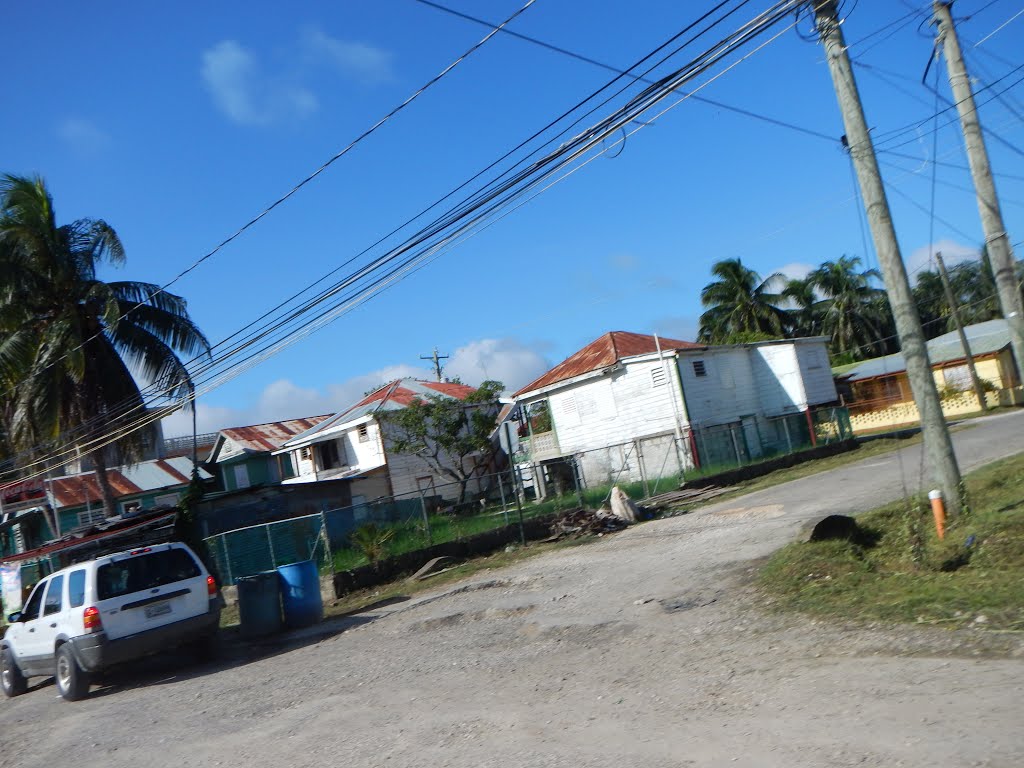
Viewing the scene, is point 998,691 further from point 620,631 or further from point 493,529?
point 493,529

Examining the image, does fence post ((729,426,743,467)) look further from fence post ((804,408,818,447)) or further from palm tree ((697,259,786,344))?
palm tree ((697,259,786,344))

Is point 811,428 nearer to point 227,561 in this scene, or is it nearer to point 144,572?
point 227,561

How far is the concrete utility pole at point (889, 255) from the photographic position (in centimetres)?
1109

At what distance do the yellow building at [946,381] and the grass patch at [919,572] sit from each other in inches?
1228

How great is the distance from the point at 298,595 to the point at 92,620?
11.8 feet

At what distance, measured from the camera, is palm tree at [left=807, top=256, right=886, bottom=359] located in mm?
57719

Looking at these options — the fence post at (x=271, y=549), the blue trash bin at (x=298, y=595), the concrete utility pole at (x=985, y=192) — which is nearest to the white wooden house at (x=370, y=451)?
the fence post at (x=271, y=549)

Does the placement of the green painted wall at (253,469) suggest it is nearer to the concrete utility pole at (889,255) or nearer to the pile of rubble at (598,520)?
the pile of rubble at (598,520)

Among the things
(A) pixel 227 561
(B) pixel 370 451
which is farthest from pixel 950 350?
(A) pixel 227 561

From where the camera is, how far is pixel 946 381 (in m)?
44.1

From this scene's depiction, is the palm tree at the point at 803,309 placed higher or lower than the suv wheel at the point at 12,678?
higher

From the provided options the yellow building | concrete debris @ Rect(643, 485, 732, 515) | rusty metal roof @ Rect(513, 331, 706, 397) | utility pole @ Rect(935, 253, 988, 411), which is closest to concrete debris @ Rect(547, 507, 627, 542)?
concrete debris @ Rect(643, 485, 732, 515)

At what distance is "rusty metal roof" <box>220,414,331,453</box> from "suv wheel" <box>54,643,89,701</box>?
34369 mm

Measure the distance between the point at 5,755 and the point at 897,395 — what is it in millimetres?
45662
